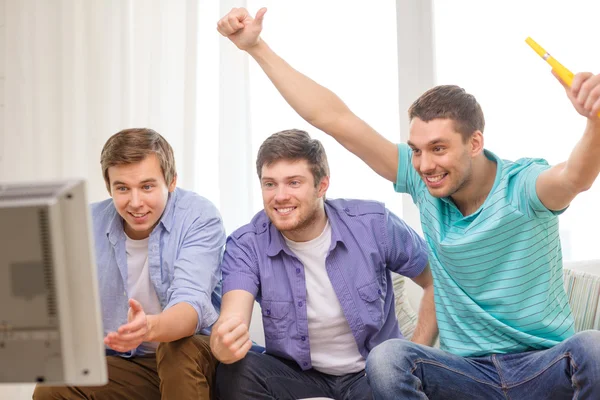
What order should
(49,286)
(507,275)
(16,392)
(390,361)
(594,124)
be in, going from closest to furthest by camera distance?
(49,286) → (594,124) → (390,361) → (507,275) → (16,392)

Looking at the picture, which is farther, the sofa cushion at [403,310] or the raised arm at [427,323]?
the sofa cushion at [403,310]

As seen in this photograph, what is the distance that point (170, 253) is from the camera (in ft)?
6.90

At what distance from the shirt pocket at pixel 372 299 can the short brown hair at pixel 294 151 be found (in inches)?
13.3

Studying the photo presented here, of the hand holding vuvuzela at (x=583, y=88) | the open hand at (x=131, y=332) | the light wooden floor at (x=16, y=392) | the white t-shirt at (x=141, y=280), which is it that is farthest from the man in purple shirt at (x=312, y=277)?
the light wooden floor at (x=16, y=392)

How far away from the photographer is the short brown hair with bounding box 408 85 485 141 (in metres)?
1.88

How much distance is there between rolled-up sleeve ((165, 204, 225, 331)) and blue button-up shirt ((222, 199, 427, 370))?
59 millimetres

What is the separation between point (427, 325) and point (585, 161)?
2.46 feet

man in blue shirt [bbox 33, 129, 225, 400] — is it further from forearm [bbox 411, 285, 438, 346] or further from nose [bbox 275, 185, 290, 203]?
forearm [bbox 411, 285, 438, 346]

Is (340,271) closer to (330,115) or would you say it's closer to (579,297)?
(330,115)

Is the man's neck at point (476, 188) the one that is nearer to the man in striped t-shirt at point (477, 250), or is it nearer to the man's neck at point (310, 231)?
the man in striped t-shirt at point (477, 250)

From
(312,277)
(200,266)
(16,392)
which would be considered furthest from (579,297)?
(16,392)

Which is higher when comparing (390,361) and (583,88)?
(583,88)

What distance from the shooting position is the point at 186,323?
185 centimetres

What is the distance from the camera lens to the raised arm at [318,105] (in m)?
1.99
